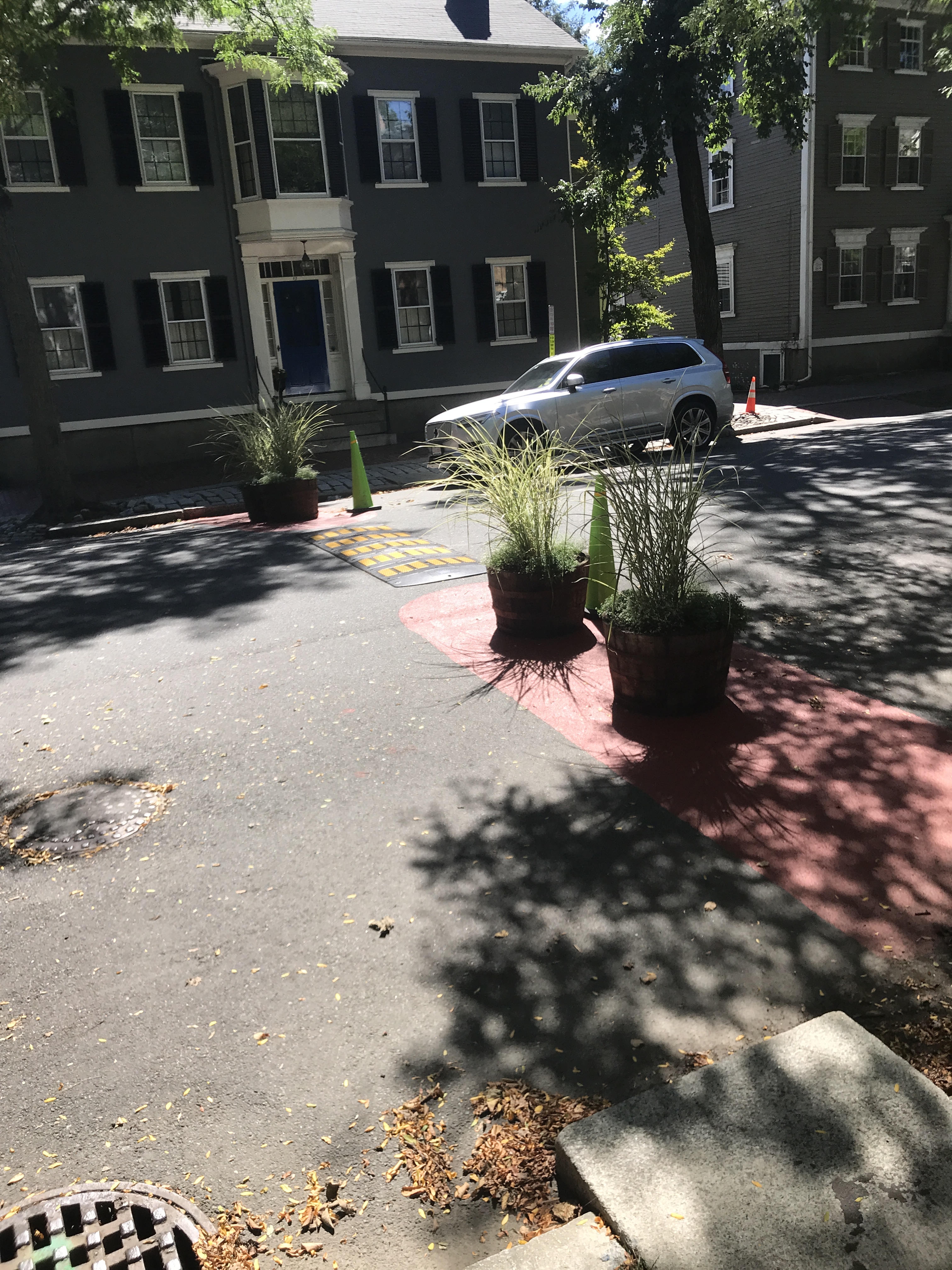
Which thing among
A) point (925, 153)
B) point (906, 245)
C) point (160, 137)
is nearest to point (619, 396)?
point (160, 137)

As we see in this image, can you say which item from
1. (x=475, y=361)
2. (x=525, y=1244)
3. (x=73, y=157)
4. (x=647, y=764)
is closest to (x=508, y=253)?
(x=475, y=361)

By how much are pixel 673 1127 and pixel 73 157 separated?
20.3 m

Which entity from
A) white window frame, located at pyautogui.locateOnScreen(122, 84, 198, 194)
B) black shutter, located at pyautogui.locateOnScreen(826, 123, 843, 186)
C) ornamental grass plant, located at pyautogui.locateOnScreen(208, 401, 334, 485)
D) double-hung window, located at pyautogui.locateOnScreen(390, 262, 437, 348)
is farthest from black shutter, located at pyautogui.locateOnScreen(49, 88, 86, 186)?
black shutter, located at pyautogui.locateOnScreen(826, 123, 843, 186)

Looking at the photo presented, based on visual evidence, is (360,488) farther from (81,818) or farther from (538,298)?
(538,298)

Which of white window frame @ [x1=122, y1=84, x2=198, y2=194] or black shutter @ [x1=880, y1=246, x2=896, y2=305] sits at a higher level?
white window frame @ [x1=122, y1=84, x2=198, y2=194]

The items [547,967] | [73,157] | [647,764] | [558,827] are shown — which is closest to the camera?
[547,967]

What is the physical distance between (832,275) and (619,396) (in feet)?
45.8

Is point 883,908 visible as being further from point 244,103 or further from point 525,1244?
point 244,103

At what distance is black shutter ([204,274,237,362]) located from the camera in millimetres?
19891

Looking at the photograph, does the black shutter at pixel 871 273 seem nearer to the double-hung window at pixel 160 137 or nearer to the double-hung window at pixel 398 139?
the double-hung window at pixel 398 139

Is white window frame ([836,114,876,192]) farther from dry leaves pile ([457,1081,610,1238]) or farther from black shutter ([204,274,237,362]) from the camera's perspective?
dry leaves pile ([457,1081,610,1238])

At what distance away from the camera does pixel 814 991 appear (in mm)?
3332

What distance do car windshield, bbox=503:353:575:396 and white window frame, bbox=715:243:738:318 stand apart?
14.2 meters

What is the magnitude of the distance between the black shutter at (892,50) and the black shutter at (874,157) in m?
1.51
